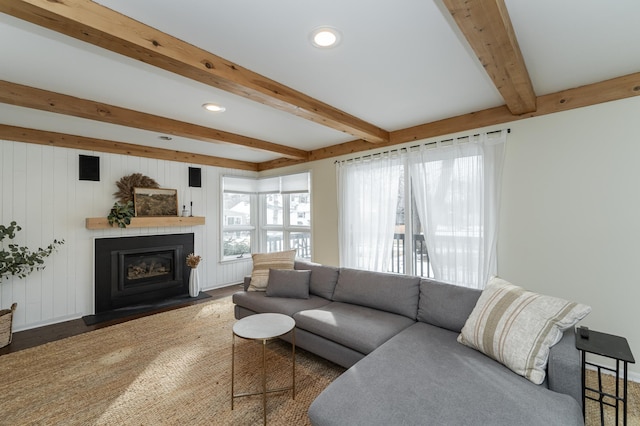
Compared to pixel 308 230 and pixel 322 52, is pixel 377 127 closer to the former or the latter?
pixel 322 52

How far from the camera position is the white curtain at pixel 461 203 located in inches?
110

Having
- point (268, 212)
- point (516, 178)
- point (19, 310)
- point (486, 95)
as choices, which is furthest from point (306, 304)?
point (19, 310)

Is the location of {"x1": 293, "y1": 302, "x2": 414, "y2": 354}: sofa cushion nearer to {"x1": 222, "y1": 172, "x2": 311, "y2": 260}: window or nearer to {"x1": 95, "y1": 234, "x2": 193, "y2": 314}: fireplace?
{"x1": 222, "y1": 172, "x2": 311, "y2": 260}: window

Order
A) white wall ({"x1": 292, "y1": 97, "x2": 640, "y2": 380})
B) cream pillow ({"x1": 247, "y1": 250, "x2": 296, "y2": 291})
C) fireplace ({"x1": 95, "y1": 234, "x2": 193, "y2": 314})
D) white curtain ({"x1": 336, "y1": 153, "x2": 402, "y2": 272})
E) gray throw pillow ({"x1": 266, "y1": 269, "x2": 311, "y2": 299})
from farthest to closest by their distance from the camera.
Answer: fireplace ({"x1": 95, "y1": 234, "x2": 193, "y2": 314}) < white curtain ({"x1": 336, "y1": 153, "x2": 402, "y2": 272}) < cream pillow ({"x1": 247, "y1": 250, "x2": 296, "y2": 291}) < gray throw pillow ({"x1": 266, "y1": 269, "x2": 311, "y2": 299}) < white wall ({"x1": 292, "y1": 97, "x2": 640, "y2": 380})

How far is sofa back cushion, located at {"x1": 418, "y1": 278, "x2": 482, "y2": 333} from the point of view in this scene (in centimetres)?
214

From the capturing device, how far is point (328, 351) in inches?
90.7

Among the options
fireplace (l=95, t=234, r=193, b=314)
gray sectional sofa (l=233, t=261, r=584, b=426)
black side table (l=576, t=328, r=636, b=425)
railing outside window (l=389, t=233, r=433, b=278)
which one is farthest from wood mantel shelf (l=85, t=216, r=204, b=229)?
black side table (l=576, t=328, r=636, b=425)

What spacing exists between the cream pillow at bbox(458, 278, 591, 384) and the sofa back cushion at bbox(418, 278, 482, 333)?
9.9 inches

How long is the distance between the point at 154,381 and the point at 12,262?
244 cm

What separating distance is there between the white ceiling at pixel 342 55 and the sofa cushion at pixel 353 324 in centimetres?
201

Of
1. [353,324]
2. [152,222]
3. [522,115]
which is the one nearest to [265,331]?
[353,324]

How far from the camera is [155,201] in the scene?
4.36 metres

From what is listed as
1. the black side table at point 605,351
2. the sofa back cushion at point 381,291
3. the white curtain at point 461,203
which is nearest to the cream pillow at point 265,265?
the sofa back cushion at point 381,291

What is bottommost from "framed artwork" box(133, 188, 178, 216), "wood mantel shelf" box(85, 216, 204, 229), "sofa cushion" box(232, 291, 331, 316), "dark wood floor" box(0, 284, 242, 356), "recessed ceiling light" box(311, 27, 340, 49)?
"dark wood floor" box(0, 284, 242, 356)
